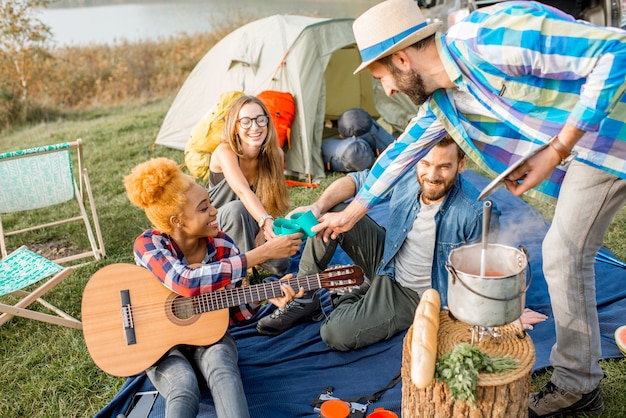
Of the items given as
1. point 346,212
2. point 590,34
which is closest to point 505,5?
point 590,34

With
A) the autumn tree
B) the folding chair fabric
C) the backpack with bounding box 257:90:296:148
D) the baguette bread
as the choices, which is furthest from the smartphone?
the autumn tree

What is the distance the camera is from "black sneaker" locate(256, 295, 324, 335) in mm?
3504

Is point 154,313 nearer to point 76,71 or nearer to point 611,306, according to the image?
point 611,306

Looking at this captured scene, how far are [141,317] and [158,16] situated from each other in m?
20.5

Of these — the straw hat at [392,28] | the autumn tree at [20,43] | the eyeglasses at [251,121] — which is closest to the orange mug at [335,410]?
the straw hat at [392,28]

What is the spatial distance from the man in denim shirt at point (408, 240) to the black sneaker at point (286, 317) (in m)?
0.01

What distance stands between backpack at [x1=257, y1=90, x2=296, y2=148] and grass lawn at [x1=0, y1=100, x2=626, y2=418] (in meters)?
0.69

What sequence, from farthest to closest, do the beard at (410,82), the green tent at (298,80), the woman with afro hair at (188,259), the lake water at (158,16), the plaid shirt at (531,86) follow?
the lake water at (158,16)
the green tent at (298,80)
the woman with afro hair at (188,259)
the beard at (410,82)
the plaid shirt at (531,86)

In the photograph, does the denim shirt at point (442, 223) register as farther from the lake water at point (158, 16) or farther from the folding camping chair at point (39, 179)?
the lake water at point (158, 16)

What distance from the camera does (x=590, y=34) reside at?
1.93 meters

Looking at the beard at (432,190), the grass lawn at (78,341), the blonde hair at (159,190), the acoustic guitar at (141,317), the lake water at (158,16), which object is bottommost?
the grass lawn at (78,341)

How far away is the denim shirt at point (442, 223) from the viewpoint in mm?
3141

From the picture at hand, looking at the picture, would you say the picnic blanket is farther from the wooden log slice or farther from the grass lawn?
the wooden log slice

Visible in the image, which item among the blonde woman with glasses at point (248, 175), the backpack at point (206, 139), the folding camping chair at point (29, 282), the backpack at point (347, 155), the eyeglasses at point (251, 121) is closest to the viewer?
the folding camping chair at point (29, 282)
